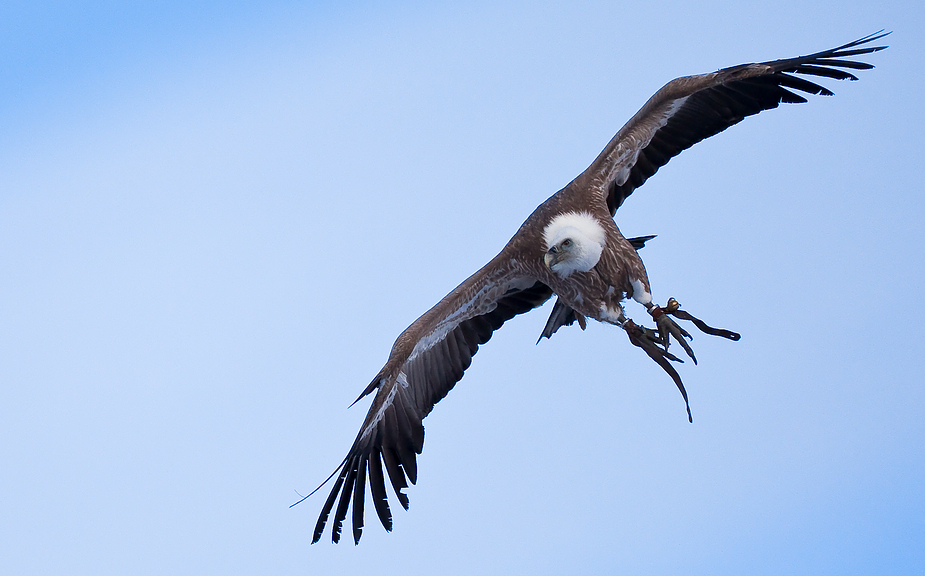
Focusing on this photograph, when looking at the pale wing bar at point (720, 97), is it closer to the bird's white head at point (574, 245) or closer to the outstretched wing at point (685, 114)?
the outstretched wing at point (685, 114)

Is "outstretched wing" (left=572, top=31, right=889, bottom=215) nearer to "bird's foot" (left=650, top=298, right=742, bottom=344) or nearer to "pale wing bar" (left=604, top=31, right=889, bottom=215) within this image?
"pale wing bar" (left=604, top=31, right=889, bottom=215)

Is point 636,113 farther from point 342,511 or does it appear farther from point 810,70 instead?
point 342,511

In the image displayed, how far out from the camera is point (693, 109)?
6.82 m

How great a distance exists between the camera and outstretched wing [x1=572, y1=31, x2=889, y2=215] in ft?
20.2

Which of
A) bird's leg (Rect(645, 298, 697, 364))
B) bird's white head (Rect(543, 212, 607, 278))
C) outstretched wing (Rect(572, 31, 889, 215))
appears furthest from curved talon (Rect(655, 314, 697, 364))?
outstretched wing (Rect(572, 31, 889, 215))

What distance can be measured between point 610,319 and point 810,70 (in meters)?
2.23

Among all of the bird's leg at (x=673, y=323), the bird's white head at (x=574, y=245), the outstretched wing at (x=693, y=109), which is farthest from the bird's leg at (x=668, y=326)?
the outstretched wing at (x=693, y=109)

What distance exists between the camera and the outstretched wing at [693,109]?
20.2 feet

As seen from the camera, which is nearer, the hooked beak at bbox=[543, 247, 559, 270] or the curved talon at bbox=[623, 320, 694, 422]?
the curved talon at bbox=[623, 320, 694, 422]

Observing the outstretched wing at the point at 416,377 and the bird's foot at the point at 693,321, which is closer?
the bird's foot at the point at 693,321

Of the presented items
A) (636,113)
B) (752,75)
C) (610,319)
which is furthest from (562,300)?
(752,75)

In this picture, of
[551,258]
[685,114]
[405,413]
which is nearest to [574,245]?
[551,258]

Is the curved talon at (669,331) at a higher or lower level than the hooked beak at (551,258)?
lower

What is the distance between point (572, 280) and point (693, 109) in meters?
1.74
